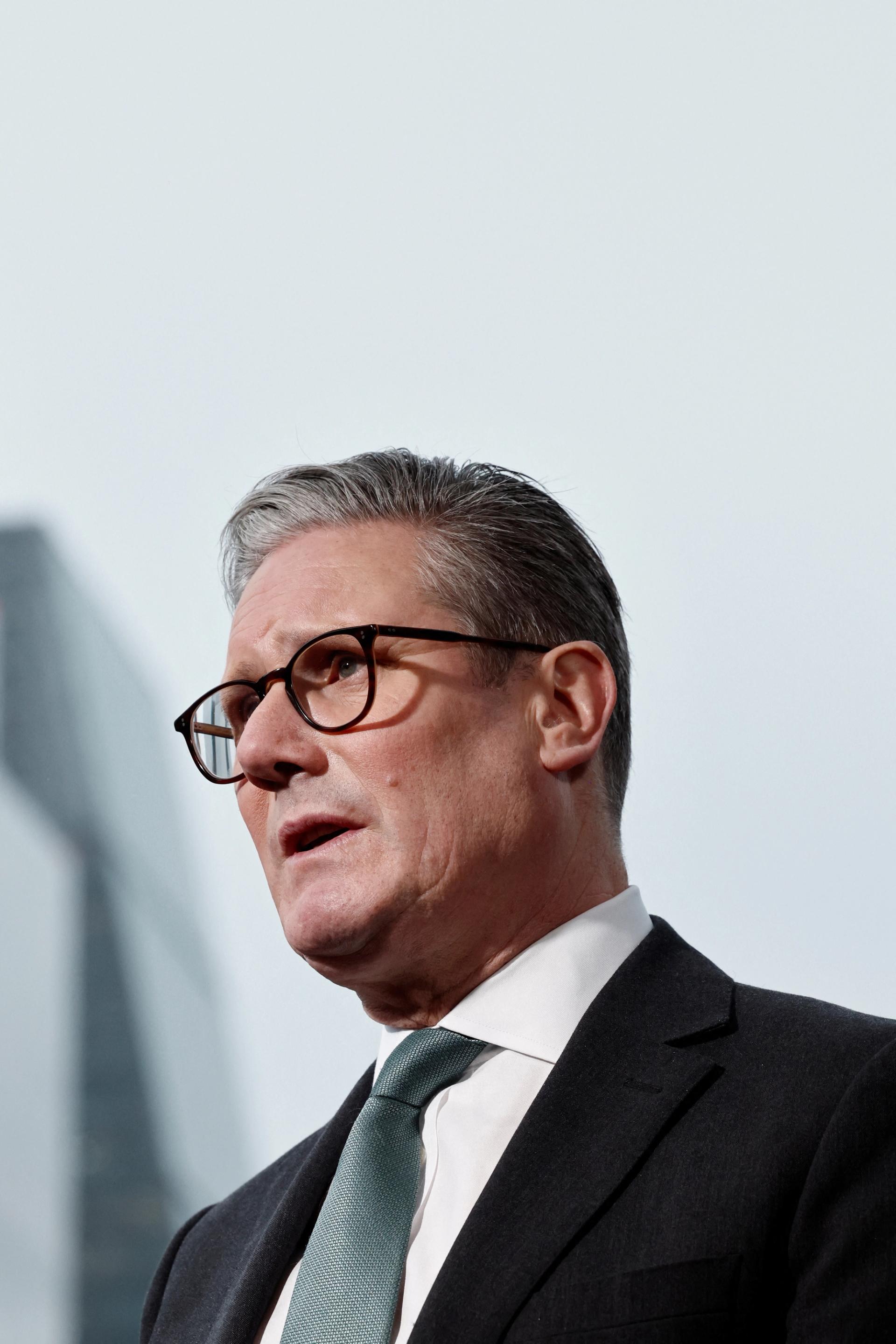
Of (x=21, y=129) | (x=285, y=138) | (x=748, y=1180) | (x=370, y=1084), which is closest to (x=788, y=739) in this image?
(x=370, y=1084)

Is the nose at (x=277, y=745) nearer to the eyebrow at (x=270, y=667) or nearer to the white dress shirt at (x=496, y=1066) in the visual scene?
the eyebrow at (x=270, y=667)

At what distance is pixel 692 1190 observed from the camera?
1.06 m

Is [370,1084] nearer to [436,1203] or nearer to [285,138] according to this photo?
[436,1203]

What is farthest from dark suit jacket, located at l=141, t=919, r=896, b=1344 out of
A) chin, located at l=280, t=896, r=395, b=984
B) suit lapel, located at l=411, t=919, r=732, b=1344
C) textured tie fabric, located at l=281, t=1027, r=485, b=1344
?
chin, located at l=280, t=896, r=395, b=984

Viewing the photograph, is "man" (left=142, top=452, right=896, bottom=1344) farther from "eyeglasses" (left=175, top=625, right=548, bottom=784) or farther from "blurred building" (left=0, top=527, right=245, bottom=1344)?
"blurred building" (left=0, top=527, right=245, bottom=1344)

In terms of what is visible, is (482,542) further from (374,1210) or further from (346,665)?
(374,1210)

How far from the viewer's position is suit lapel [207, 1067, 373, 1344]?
1.30 m

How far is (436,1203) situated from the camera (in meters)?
1.21

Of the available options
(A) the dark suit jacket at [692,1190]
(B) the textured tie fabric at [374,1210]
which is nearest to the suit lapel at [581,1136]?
(A) the dark suit jacket at [692,1190]

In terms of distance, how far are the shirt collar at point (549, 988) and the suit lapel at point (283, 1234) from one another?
17cm

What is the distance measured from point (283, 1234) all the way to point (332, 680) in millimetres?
586

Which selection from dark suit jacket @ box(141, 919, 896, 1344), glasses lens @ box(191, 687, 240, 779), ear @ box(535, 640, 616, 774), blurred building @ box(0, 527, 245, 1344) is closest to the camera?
dark suit jacket @ box(141, 919, 896, 1344)

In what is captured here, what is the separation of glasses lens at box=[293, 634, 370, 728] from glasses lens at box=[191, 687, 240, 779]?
0.21 meters

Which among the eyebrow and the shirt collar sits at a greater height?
the eyebrow
